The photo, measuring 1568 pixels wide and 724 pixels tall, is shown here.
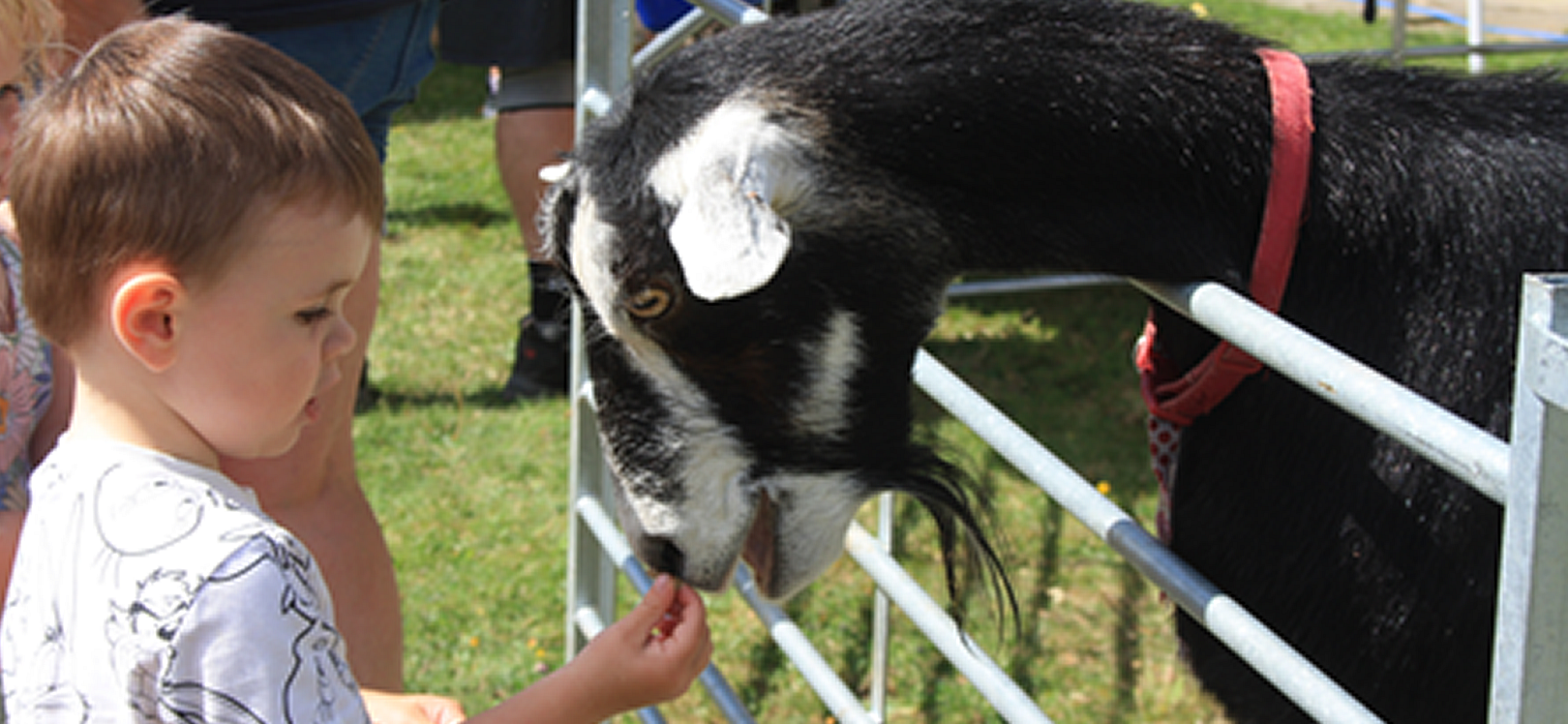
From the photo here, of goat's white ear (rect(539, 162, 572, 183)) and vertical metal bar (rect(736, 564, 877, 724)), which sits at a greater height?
goat's white ear (rect(539, 162, 572, 183))

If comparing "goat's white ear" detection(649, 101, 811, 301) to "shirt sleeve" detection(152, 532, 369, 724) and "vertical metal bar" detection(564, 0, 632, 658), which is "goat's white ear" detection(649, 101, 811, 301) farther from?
"vertical metal bar" detection(564, 0, 632, 658)

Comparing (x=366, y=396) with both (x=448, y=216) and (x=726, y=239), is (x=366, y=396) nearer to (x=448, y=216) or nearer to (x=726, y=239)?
(x=448, y=216)

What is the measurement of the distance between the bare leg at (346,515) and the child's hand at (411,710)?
2.01 feet

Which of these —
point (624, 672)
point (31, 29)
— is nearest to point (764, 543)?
point (624, 672)

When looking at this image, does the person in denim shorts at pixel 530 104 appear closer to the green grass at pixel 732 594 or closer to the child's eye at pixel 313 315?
the green grass at pixel 732 594

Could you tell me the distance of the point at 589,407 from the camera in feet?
9.07

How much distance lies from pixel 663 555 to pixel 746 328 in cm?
43

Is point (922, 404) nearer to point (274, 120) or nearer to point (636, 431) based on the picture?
point (636, 431)

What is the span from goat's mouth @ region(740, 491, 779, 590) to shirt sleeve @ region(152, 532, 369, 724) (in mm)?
774

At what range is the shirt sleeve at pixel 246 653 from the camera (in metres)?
1.27

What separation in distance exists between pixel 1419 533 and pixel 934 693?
183 centimetres

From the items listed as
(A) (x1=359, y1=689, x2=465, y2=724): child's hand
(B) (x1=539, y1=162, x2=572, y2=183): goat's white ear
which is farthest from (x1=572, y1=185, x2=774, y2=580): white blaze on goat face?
(A) (x1=359, y1=689, x2=465, y2=724): child's hand

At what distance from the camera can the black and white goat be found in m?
1.60

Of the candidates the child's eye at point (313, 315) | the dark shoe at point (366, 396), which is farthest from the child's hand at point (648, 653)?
the dark shoe at point (366, 396)
